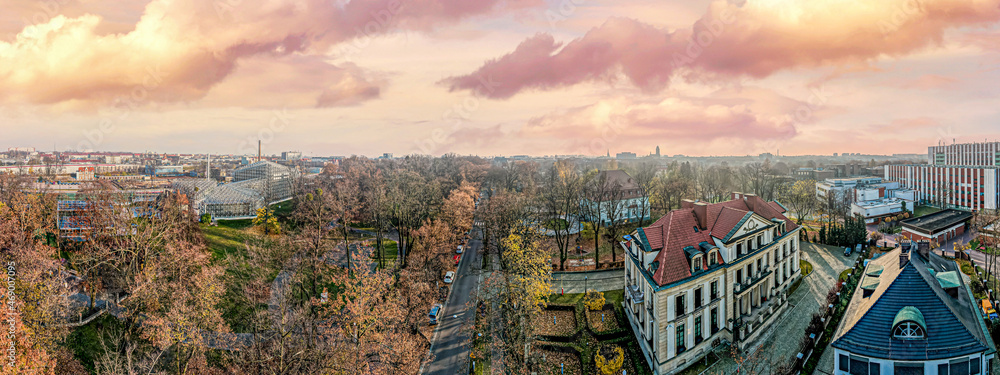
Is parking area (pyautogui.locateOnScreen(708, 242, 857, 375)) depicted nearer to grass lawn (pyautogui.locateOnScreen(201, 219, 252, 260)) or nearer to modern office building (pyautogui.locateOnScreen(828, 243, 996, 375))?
modern office building (pyautogui.locateOnScreen(828, 243, 996, 375))

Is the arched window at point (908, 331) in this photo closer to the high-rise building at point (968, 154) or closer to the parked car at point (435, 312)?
the parked car at point (435, 312)

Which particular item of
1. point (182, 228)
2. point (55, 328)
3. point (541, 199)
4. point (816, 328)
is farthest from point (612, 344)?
point (182, 228)

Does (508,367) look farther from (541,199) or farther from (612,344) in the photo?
(541,199)

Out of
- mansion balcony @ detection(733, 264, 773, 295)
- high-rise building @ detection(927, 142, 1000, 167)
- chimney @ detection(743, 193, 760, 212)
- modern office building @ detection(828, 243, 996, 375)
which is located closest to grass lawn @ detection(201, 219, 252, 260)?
mansion balcony @ detection(733, 264, 773, 295)

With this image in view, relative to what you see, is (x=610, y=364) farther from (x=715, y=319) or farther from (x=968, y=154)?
(x=968, y=154)

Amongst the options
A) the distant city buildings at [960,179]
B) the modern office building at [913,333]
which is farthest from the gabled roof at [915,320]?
the distant city buildings at [960,179]

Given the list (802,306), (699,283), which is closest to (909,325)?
(699,283)

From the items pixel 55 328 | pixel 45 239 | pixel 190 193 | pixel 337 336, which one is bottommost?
pixel 337 336
